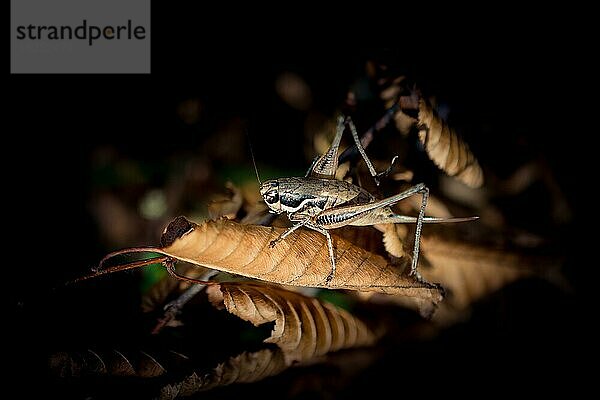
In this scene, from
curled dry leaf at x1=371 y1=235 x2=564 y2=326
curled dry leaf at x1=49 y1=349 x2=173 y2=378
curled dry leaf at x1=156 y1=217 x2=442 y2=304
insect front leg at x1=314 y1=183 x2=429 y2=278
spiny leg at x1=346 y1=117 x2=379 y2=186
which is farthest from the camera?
curled dry leaf at x1=371 y1=235 x2=564 y2=326

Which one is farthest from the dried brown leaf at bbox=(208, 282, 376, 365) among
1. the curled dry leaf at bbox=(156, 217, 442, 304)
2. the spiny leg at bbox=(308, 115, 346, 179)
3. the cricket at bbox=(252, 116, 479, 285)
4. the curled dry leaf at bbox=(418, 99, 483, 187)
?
the curled dry leaf at bbox=(418, 99, 483, 187)

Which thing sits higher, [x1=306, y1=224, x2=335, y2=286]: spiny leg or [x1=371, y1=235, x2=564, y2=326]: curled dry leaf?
[x1=306, y1=224, x2=335, y2=286]: spiny leg

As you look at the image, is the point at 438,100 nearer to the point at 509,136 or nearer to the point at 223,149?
the point at 509,136

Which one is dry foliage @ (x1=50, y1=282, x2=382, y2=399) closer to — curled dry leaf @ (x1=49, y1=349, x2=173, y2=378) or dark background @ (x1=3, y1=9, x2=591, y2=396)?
curled dry leaf @ (x1=49, y1=349, x2=173, y2=378)

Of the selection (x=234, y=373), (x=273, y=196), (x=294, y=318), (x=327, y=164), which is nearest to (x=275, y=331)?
(x=294, y=318)

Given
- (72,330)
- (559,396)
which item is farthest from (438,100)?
(72,330)

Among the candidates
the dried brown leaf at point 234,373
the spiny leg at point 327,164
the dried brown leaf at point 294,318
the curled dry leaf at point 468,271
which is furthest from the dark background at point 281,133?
the spiny leg at point 327,164

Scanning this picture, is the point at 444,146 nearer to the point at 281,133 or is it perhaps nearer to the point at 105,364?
the point at 281,133
